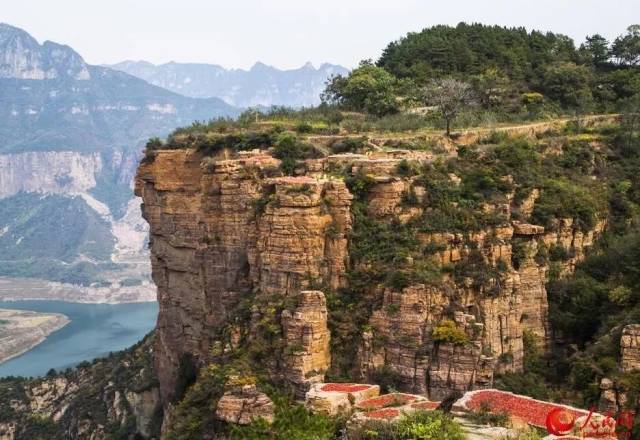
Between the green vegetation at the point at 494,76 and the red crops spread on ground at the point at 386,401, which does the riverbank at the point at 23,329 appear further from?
the red crops spread on ground at the point at 386,401

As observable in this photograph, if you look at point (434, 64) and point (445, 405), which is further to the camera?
point (434, 64)

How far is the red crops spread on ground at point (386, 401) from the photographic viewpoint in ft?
67.7

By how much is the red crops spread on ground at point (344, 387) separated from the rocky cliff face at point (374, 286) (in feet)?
2.63

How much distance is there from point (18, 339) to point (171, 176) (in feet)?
219

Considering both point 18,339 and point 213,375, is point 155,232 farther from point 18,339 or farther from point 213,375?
point 18,339

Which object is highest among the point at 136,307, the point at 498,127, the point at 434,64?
the point at 434,64

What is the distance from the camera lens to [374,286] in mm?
23953

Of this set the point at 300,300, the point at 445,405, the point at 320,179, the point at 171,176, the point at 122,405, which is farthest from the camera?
the point at 122,405

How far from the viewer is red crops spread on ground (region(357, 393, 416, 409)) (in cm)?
2064

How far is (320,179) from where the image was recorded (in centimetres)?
2652

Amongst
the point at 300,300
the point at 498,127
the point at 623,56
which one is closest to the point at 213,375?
the point at 300,300

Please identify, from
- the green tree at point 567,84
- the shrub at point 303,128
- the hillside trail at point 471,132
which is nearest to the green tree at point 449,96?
the hillside trail at point 471,132

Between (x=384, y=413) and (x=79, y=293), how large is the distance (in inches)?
4503

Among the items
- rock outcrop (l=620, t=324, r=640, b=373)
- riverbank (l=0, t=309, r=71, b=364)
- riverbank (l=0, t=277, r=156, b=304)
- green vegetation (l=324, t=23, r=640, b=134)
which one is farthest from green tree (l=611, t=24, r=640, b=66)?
riverbank (l=0, t=277, r=156, b=304)
